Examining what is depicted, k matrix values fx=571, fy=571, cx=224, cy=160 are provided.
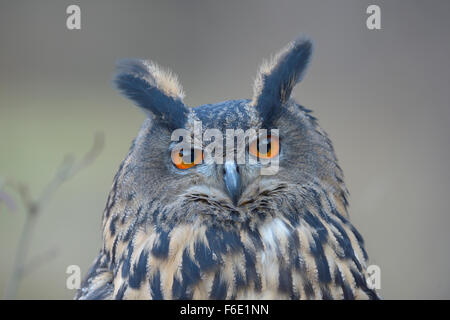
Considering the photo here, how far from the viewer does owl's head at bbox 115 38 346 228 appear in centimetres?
164

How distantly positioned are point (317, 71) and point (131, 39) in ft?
7.16

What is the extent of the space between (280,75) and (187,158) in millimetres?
381

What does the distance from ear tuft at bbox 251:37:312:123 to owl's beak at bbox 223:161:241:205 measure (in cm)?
19

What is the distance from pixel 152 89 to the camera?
176 centimetres

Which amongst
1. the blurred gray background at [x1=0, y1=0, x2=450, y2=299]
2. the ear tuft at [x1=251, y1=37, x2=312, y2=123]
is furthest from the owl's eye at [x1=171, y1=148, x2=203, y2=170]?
the blurred gray background at [x1=0, y1=0, x2=450, y2=299]

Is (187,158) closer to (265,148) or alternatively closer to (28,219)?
(265,148)

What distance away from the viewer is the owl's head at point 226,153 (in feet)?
5.39

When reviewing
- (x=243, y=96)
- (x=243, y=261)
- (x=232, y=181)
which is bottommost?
(x=243, y=261)

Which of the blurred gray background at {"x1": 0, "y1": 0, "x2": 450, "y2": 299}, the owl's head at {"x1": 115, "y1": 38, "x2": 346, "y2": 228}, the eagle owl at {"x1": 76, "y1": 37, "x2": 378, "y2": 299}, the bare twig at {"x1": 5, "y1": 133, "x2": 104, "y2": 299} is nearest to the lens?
the bare twig at {"x1": 5, "y1": 133, "x2": 104, "y2": 299}

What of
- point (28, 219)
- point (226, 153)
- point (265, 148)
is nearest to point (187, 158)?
point (226, 153)

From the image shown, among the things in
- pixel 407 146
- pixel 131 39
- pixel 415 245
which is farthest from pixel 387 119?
pixel 131 39

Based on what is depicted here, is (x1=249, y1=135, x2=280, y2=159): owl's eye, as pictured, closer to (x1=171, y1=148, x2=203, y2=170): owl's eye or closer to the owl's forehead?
the owl's forehead

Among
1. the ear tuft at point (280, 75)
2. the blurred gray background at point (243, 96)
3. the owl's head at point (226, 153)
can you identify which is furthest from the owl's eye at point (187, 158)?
the blurred gray background at point (243, 96)

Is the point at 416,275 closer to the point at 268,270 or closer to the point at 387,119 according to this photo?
the point at 387,119
